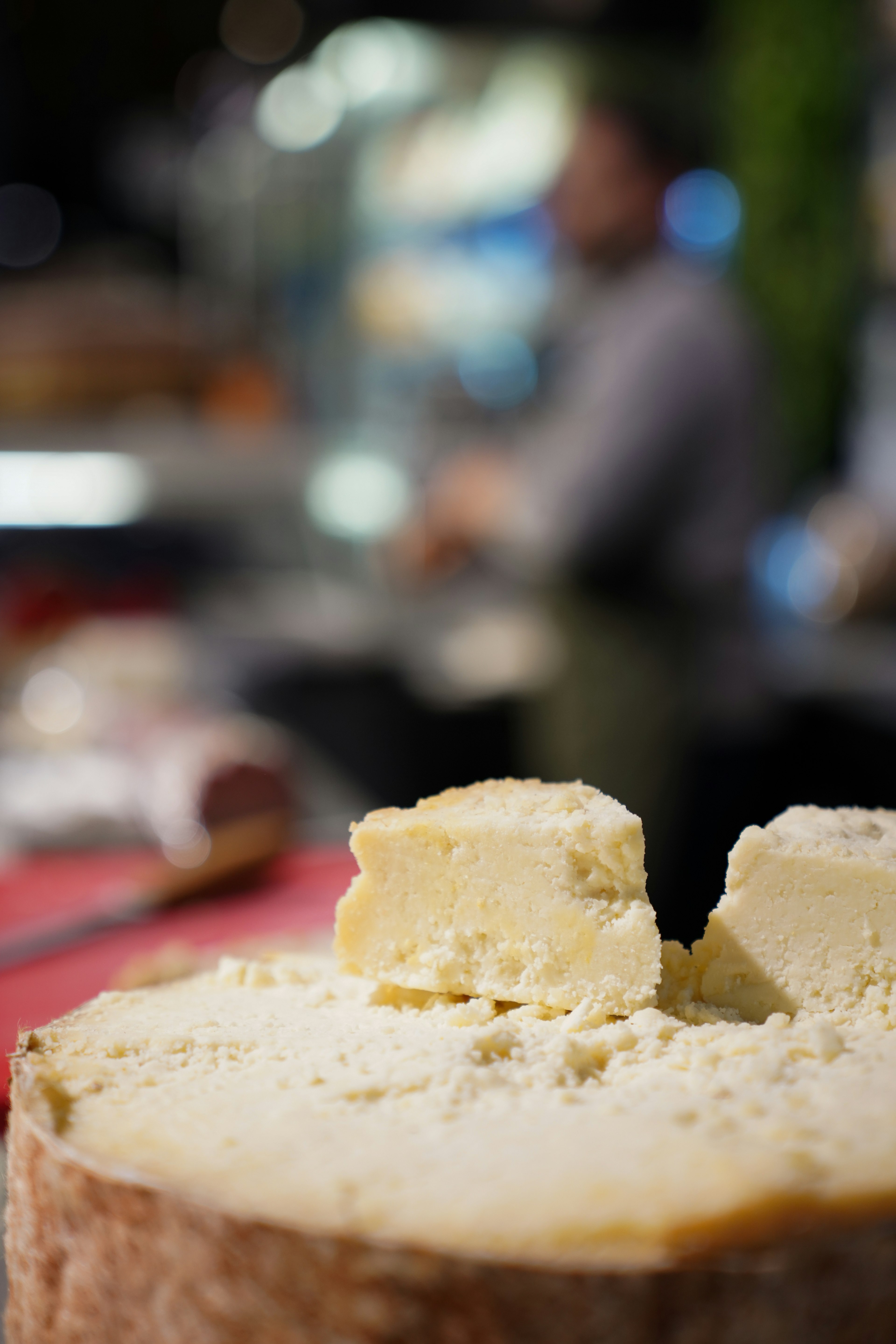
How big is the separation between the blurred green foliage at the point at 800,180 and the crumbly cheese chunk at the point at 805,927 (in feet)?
13.2

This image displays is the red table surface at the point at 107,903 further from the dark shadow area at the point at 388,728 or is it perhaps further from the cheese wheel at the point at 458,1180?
the dark shadow area at the point at 388,728

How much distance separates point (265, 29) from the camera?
9.62 ft

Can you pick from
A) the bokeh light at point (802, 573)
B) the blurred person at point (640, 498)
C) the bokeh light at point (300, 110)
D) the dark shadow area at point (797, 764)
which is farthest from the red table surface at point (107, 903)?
the bokeh light at point (300, 110)

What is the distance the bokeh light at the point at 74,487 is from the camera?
100 inches

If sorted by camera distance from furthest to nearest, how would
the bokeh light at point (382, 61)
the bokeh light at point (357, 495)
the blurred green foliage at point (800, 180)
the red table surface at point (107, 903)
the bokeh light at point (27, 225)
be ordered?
the blurred green foliage at point (800, 180) < the bokeh light at point (27, 225) < the bokeh light at point (382, 61) < the bokeh light at point (357, 495) < the red table surface at point (107, 903)

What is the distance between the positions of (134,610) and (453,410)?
1.81 metres

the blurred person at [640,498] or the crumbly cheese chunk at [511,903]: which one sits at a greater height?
the blurred person at [640,498]

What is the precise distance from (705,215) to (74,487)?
278 centimetres

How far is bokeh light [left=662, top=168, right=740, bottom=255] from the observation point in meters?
4.43

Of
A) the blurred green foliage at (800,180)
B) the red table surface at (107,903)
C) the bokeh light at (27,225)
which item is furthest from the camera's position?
the blurred green foliage at (800,180)

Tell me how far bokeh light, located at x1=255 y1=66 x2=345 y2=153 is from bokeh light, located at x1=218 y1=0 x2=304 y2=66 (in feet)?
1.66

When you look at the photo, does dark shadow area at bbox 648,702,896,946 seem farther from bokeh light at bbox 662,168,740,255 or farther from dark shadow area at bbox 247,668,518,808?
bokeh light at bbox 662,168,740,255

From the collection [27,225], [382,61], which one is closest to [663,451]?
[382,61]

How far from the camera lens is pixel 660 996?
0.61 meters
